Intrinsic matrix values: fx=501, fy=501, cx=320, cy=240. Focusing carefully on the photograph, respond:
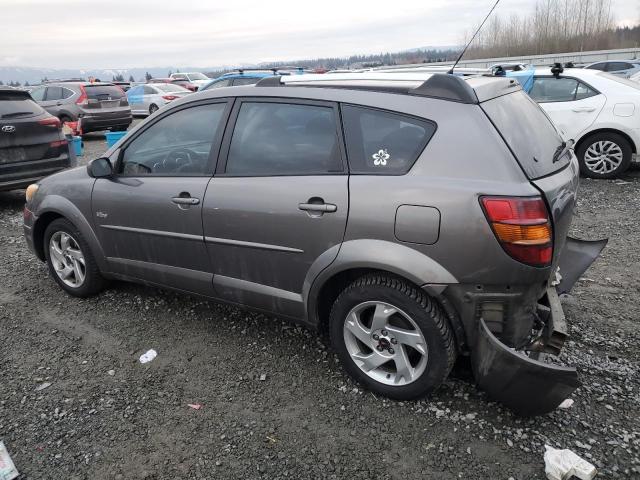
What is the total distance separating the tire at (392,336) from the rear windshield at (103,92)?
14.4 m

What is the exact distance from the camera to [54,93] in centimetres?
1516

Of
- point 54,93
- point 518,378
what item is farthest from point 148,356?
point 54,93

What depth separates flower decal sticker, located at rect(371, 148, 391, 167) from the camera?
8.81 feet

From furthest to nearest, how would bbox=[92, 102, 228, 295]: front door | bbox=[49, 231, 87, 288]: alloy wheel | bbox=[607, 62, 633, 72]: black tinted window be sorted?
bbox=[607, 62, 633, 72]: black tinted window < bbox=[49, 231, 87, 288]: alloy wheel < bbox=[92, 102, 228, 295]: front door

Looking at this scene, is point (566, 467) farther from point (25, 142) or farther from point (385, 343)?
point (25, 142)

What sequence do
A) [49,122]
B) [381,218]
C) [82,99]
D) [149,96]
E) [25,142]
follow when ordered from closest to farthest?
[381,218]
[25,142]
[49,122]
[82,99]
[149,96]

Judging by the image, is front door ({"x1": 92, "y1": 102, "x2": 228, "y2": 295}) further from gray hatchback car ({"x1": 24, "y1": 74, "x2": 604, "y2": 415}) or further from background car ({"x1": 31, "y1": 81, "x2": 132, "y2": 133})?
background car ({"x1": 31, "y1": 81, "x2": 132, "y2": 133})

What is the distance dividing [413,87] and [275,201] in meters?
1.00

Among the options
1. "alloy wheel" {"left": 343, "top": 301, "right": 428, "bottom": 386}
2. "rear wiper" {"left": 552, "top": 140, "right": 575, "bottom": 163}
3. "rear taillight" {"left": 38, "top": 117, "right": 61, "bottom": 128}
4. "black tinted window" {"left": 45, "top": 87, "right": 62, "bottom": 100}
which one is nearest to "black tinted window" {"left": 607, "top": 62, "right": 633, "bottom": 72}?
"black tinted window" {"left": 45, "top": 87, "right": 62, "bottom": 100}

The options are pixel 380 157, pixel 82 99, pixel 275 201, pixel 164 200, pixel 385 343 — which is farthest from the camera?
pixel 82 99

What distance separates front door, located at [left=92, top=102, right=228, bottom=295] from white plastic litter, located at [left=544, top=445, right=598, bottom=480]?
226 cm

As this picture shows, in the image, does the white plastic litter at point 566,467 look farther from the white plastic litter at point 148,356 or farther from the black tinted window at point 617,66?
the black tinted window at point 617,66

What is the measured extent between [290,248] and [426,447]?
50.9 inches

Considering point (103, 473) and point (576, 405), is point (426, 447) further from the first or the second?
point (103, 473)
